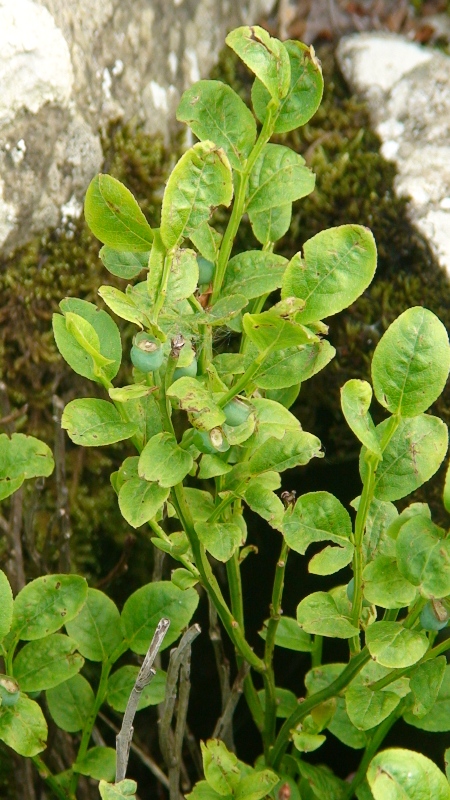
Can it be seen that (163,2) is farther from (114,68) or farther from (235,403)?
(235,403)

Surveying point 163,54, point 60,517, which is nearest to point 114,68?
point 163,54

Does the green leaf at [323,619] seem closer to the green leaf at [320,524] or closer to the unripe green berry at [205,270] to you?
the green leaf at [320,524]

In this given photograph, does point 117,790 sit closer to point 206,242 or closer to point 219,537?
point 219,537

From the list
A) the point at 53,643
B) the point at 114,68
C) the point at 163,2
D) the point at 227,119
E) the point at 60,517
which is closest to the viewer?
the point at 227,119

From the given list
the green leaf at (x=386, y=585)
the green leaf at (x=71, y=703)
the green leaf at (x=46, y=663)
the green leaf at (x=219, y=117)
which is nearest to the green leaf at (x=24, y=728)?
the green leaf at (x=46, y=663)

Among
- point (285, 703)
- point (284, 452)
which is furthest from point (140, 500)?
point (285, 703)

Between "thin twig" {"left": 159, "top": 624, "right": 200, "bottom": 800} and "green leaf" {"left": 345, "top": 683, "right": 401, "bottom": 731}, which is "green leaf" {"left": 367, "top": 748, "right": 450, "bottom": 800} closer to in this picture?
"green leaf" {"left": 345, "top": 683, "right": 401, "bottom": 731}

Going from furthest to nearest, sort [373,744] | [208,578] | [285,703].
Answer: [285,703]
[373,744]
[208,578]
